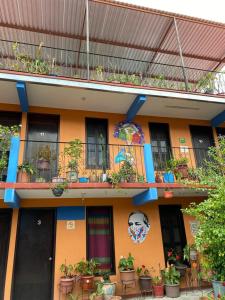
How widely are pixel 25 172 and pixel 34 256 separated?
2435 millimetres

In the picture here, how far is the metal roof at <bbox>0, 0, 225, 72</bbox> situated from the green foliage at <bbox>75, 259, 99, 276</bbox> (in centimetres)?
744

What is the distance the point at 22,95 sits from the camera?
727 centimetres

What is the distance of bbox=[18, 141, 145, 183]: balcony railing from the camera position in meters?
6.98

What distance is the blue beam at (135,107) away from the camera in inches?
311

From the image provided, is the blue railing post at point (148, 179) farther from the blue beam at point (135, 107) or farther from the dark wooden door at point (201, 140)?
the dark wooden door at point (201, 140)

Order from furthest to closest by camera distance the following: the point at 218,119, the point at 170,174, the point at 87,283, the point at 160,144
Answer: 1. the point at 218,119
2. the point at 160,144
3. the point at 170,174
4. the point at 87,283

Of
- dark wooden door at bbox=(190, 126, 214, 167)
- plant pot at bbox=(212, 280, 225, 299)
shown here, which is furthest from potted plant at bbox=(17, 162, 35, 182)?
dark wooden door at bbox=(190, 126, 214, 167)

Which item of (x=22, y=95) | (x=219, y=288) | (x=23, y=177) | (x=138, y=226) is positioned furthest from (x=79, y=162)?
(x=219, y=288)

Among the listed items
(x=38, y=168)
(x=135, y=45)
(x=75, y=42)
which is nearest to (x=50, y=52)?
(x=75, y=42)

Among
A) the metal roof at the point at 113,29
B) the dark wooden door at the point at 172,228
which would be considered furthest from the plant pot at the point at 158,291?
the metal roof at the point at 113,29

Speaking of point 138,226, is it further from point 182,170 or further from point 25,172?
point 25,172

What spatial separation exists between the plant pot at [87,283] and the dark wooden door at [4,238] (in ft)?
6.96

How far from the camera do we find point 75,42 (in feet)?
29.0

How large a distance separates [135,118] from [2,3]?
5.62 metres
